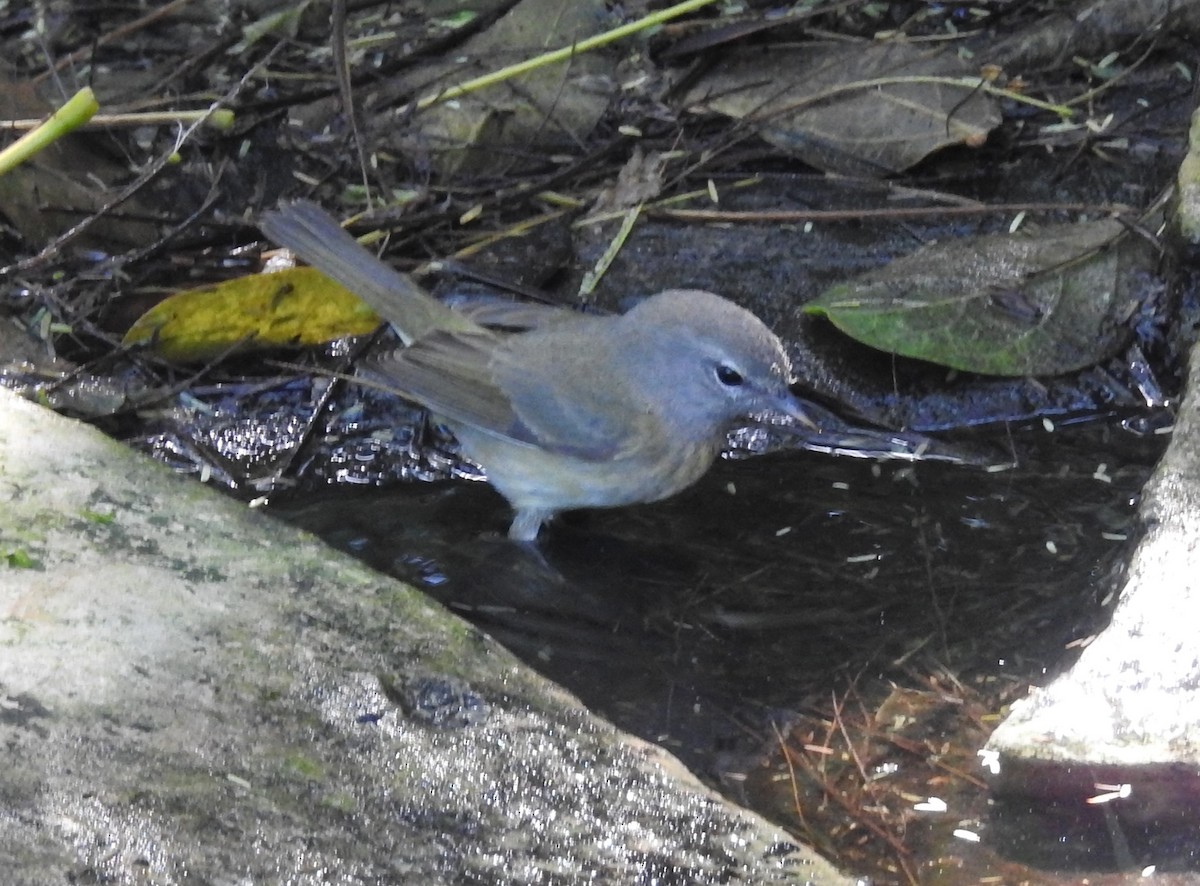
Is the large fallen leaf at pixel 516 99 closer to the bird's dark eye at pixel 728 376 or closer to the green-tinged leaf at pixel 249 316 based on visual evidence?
the green-tinged leaf at pixel 249 316

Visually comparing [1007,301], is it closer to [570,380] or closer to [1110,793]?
[570,380]

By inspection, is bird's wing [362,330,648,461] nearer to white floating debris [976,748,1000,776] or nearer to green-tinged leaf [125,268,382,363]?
green-tinged leaf [125,268,382,363]

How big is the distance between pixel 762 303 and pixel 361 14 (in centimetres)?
231

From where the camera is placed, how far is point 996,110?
16.9ft

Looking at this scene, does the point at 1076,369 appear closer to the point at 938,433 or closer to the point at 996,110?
the point at 938,433

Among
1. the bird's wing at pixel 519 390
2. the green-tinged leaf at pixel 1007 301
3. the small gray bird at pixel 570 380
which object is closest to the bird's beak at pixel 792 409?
the small gray bird at pixel 570 380

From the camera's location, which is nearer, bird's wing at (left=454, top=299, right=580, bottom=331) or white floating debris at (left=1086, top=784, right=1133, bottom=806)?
white floating debris at (left=1086, top=784, right=1133, bottom=806)

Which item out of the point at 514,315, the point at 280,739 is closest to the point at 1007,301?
the point at 514,315

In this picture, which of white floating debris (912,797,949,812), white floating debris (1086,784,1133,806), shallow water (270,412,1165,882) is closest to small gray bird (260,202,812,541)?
shallow water (270,412,1165,882)

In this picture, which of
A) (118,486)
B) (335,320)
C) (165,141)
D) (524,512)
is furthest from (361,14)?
(118,486)

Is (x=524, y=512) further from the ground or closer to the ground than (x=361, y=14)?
closer to the ground

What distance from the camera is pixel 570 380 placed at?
14.6 feet

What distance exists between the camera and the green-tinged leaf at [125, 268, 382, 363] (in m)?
4.62

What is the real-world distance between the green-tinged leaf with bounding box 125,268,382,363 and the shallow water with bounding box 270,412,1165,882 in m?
0.62
